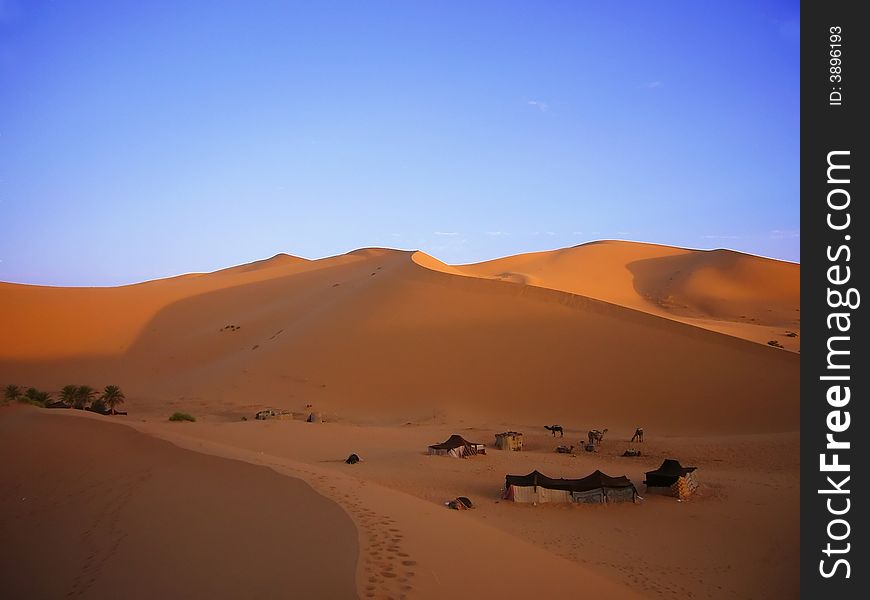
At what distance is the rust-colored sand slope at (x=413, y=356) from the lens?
92.8ft

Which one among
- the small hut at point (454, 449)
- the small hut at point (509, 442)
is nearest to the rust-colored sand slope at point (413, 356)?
the small hut at point (509, 442)

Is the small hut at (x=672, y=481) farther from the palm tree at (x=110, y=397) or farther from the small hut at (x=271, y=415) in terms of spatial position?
the palm tree at (x=110, y=397)

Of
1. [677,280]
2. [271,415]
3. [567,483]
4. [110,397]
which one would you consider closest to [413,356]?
[271,415]

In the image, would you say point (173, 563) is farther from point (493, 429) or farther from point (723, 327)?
point (723, 327)

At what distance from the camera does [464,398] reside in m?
30.2

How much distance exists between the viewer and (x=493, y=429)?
26453 millimetres

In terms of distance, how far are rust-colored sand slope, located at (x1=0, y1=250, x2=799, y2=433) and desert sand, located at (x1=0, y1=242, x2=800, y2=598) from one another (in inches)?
5.3

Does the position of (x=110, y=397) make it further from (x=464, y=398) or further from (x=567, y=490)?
(x=567, y=490)

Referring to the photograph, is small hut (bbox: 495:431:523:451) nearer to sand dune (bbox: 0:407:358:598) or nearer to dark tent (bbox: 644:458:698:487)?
dark tent (bbox: 644:458:698:487)

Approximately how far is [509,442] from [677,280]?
50.5 metres

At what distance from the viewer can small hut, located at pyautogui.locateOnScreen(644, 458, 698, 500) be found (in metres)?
16.2

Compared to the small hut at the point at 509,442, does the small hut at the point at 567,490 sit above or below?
below

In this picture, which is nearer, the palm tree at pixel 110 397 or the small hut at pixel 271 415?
the small hut at pixel 271 415

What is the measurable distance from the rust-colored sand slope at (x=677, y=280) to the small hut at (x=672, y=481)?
27466mm
